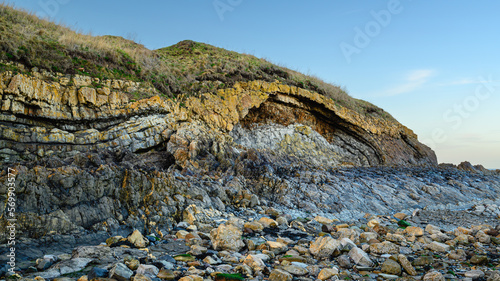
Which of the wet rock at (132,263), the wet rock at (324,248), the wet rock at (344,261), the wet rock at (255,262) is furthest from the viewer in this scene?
the wet rock at (324,248)

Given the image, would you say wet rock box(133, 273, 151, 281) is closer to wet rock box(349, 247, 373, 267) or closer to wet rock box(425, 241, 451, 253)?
wet rock box(349, 247, 373, 267)

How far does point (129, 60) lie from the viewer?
13.4 metres

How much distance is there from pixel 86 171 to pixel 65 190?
2.24ft

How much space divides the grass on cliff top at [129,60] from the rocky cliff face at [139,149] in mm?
730

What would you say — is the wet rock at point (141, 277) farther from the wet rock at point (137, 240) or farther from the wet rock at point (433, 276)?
the wet rock at point (433, 276)

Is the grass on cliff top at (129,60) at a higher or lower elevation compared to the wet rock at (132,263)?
higher

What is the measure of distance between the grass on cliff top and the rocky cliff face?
73cm

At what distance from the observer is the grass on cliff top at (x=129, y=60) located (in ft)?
34.5

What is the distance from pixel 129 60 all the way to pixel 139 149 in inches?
197

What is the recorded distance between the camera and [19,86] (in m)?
9.00

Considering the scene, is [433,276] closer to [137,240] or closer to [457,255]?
[457,255]

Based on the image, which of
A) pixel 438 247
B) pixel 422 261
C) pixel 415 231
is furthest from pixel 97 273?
pixel 415 231

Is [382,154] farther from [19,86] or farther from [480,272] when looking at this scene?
[19,86]

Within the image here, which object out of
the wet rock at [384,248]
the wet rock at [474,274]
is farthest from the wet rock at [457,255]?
the wet rock at [384,248]
